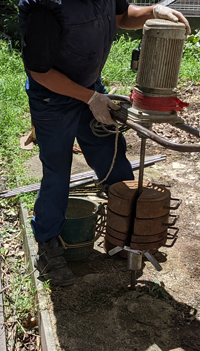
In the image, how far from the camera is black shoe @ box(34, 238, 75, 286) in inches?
141

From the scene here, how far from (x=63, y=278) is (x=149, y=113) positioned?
1490 mm

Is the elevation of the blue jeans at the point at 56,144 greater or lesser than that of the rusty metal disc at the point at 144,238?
greater

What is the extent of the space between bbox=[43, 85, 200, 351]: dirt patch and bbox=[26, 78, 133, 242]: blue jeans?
0.53 metres

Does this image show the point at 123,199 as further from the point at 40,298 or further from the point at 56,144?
the point at 40,298

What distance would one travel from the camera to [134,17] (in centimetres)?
359

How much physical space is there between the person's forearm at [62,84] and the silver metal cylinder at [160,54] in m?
0.42

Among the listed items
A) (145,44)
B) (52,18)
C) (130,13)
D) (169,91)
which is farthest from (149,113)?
(130,13)

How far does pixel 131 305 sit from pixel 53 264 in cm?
69

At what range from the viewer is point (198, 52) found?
9914 mm

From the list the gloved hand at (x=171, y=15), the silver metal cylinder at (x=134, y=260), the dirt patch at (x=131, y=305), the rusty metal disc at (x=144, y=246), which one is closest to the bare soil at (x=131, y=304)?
the dirt patch at (x=131, y=305)

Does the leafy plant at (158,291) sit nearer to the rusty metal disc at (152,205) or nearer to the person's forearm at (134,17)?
the rusty metal disc at (152,205)

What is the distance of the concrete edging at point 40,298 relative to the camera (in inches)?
122

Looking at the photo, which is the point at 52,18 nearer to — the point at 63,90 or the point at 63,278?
the point at 63,90

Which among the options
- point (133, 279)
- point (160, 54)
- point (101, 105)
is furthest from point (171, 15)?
point (133, 279)
